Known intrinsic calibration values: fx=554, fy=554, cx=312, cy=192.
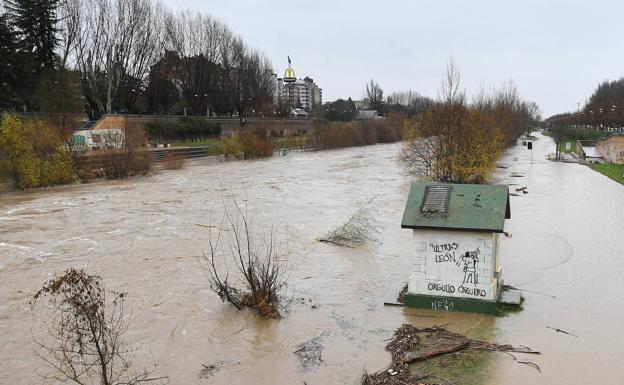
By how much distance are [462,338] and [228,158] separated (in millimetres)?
48747

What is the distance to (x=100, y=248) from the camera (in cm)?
1684

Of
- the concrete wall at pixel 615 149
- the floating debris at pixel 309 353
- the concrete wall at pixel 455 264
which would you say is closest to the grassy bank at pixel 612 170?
the concrete wall at pixel 615 149

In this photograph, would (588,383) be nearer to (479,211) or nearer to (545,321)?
(545,321)

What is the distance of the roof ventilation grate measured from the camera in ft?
32.7

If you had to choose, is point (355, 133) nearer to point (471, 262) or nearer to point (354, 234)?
point (354, 234)

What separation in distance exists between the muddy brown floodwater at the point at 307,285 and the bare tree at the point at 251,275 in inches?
11.0

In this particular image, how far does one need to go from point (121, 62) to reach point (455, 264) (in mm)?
60929

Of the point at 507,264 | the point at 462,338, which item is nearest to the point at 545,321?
the point at 462,338

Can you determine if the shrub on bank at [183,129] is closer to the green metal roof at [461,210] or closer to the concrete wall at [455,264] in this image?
the green metal roof at [461,210]

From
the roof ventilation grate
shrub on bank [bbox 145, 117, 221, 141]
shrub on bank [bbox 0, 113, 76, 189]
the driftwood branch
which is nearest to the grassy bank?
the roof ventilation grate

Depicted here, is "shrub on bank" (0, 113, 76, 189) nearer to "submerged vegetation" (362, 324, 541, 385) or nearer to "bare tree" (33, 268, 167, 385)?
"bare tree" (33, 268, 167, 385)

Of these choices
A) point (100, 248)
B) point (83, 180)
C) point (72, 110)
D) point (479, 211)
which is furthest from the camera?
point (72, 110)

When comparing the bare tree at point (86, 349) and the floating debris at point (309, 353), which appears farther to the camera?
the floating debris at point (309, 353)

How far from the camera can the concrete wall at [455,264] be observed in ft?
31.7
